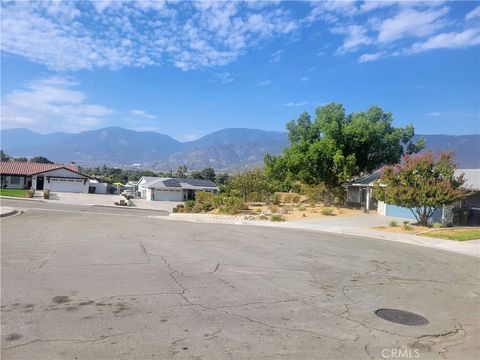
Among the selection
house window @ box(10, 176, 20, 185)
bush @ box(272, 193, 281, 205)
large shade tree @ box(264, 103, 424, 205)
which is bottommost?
bush @ box(272, 193, 281, 205)

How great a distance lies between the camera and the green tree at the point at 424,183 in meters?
23.8

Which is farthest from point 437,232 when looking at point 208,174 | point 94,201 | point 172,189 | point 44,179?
point 208,174

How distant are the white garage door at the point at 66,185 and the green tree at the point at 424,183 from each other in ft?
194

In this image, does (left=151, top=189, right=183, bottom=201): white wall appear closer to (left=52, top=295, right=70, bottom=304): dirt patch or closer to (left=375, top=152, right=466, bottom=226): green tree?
(left=375, top=152, right=466, bottom=226): green tree

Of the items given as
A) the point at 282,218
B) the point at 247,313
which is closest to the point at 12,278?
the point at 247,313

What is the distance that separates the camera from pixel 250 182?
48.8 m

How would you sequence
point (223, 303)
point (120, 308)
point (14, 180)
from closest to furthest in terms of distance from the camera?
point (120, 308) < point (223, 303) < point (14, 180)

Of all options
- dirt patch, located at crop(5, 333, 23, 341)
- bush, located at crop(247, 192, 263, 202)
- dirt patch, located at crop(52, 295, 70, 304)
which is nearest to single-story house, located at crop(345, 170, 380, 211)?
bush, located at crop(247, 192, 263, 202)

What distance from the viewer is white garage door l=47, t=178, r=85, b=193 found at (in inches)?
2822

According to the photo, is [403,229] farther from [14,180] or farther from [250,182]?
[14,180]

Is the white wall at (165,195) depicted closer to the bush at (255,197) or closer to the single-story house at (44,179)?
the single-story house at (44,179)

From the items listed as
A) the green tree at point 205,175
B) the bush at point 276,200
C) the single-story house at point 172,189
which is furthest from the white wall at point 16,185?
the green tree at point 205,175

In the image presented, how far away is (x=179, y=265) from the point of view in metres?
11.0

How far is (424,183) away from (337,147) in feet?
51.6
